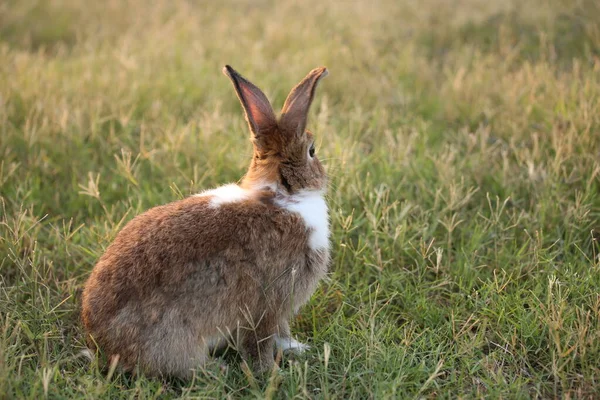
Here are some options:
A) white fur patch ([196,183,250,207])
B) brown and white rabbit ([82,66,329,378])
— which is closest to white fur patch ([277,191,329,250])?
brown and white rabbit ([82,66,329,378])

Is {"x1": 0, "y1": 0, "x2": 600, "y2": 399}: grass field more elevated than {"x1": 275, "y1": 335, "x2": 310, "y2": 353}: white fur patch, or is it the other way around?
{"x1": 0, "y1": 0, "x2": 600, "y2": 399}: grass field

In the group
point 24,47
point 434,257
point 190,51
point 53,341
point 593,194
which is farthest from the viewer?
point 24,47

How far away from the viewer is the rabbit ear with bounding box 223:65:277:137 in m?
2.88

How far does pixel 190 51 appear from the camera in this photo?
614 cm

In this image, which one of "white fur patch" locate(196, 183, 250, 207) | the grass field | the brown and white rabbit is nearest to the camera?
the brown and white rabbit

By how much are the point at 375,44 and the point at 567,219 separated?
3.36m

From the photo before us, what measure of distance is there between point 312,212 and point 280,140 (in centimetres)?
36

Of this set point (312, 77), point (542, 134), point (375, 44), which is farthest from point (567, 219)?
point (375, 44)

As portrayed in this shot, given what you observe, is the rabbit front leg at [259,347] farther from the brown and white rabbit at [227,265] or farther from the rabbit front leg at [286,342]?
the rabbit front leg at [286,342]

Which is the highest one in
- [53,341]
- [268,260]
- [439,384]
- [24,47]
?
[24,47]

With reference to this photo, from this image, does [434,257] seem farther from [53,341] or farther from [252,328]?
[53,341]

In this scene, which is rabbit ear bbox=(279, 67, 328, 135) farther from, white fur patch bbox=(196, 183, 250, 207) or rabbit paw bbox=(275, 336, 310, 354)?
rabbit paw bbox=(275, 336, 310, 354)

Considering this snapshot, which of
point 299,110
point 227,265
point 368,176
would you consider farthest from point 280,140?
point 368,176

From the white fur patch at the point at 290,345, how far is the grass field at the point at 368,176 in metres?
0.04
